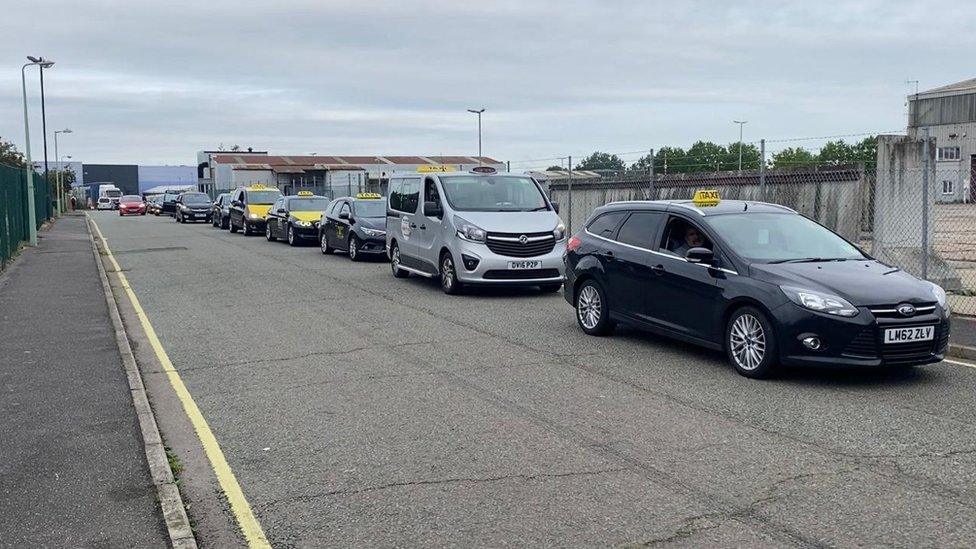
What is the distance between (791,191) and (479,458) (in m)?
10.5

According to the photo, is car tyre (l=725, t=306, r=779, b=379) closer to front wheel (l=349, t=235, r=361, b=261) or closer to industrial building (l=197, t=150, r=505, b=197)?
front wheel (l=349, t=235, r=361, b=261)

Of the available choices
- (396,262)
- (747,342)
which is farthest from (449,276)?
(747,342)

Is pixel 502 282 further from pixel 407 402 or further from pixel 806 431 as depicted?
pixel 806 431

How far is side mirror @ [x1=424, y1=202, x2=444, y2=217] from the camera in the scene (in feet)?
50.3

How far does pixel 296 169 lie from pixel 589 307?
208 feet

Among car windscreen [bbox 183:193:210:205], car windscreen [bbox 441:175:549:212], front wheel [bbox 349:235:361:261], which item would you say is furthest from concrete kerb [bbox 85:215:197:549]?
car windscreen [bbox 183:193:210:205]

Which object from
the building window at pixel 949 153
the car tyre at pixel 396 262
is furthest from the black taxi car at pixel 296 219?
the building window at pixel 949 153

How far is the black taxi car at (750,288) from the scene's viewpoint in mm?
7777

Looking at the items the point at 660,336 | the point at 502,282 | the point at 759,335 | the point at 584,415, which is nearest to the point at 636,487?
the point at 584,415

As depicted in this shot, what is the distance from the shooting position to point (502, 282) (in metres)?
14.4

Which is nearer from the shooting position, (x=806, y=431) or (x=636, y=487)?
(x=636, y=487)

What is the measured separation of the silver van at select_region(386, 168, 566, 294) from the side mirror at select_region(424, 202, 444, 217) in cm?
2

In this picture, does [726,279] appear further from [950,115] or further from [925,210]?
[950,115]

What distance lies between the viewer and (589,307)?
35.5ft
